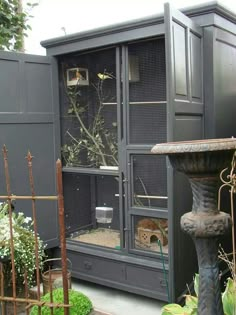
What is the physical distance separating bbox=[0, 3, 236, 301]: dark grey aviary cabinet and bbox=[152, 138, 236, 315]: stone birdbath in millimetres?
963

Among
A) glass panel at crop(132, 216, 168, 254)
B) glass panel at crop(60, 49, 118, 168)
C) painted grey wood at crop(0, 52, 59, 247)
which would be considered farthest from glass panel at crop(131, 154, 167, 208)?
painted grey wood at crop(0, 52, 59, 247)

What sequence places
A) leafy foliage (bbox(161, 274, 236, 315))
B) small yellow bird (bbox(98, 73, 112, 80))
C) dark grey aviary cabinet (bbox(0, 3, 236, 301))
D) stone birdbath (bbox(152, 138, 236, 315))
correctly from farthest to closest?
small yellow bird (bbox(98, 73, 112, 80)) < dark grey aviary cabinet (bbox(0, 3, 236, 301)) < leafy foliage (bbox(161, 274, 236, 315)) < stone birdbath (bbox(152, 138, 236, 315))

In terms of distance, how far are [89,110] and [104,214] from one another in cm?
96

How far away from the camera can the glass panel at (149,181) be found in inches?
114

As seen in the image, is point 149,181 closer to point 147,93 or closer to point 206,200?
point 147,93

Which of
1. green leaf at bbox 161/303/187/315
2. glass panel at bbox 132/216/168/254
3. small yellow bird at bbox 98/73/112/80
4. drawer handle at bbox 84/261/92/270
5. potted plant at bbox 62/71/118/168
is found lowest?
drawer handle at bbox 84/261/92/270

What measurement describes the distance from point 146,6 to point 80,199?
4.34 meters

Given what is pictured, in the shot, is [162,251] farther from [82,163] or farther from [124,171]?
[82,163]

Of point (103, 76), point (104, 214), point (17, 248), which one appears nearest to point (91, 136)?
point (103, 76)

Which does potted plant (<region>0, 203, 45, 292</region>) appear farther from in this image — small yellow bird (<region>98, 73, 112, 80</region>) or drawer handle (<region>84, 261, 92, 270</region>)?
small yellow bird (<region>98, 73, 112, 80</region>)

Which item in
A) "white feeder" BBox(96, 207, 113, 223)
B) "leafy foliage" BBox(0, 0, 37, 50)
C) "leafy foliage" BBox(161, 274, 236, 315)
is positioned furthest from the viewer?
"leafy foliage" BBox(0, 0, 37, 50)

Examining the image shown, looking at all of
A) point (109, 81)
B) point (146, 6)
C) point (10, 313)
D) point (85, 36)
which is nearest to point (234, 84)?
point (109, 81)

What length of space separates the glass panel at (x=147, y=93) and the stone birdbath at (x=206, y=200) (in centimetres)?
151

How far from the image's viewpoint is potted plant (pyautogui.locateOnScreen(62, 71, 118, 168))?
3.30 metres
